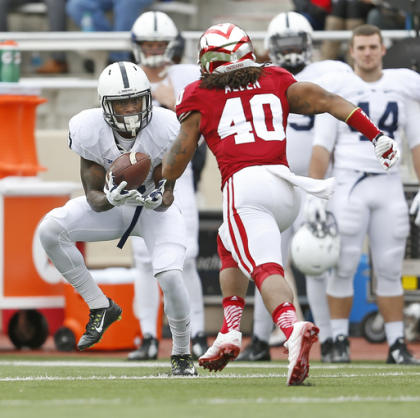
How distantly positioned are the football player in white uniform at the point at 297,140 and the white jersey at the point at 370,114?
0.27 m

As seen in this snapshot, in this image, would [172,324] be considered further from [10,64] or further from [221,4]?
[221,4]

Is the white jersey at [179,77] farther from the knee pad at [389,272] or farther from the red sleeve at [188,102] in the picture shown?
the red sleeve at [188,102]

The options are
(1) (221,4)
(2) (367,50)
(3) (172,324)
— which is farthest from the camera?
(1) (221,4)

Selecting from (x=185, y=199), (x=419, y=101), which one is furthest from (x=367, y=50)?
(x=185, y=199)

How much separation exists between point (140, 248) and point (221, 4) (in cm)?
562

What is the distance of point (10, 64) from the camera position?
29.9 ft

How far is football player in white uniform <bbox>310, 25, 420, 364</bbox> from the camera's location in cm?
771

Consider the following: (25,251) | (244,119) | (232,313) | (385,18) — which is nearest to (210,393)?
(232,313)

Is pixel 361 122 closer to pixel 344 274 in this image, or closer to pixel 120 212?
pixel 120 212

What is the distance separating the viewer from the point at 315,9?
1129cm

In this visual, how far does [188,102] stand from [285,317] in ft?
3.59

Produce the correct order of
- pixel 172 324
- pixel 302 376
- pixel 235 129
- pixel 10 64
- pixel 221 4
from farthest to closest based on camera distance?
1. pixel 221 4
2. pixel 10 64
3. pixel 172 324
4. pixel 235 129
5. pixel 302 376

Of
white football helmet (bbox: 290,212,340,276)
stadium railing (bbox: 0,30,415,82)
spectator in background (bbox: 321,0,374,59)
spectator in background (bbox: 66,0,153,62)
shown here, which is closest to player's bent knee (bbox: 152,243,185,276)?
white football helmet (bbox: 290,212,340,276)

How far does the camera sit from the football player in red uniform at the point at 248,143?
5.70m
